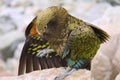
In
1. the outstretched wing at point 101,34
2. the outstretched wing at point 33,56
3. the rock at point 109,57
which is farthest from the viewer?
the outstretched wing at point 33,56

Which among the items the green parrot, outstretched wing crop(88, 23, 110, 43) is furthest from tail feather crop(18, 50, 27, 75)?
Answer: outstretched wing crop(88, 23, 110, 43)

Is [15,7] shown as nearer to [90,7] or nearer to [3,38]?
[3,38]

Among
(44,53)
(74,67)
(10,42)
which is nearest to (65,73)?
(74,67)

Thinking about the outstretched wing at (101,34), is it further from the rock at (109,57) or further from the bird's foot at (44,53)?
the bird's foot at (44,53)

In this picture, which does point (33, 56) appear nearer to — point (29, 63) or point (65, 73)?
point (29, 63)

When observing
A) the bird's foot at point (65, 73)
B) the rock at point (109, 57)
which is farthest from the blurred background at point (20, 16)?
Answer: the bird's foot at point (65, 73)

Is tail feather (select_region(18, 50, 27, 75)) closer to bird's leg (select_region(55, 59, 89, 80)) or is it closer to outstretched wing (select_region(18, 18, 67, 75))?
outstretched wing (select_region(18, 18, 67, 75))
